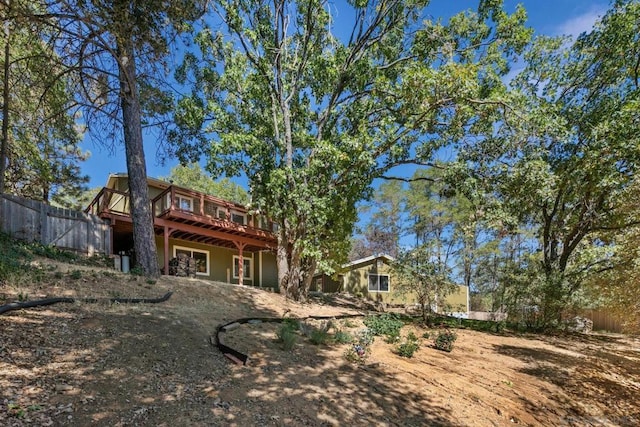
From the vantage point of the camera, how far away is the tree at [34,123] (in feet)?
23.5

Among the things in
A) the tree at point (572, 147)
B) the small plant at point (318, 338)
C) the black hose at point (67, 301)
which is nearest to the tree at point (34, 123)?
the black hose at point (67, 301)

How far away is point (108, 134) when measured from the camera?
357 inches

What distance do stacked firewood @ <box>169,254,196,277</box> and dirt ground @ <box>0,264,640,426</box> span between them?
18.9 feet

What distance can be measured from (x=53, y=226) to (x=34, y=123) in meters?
4.58

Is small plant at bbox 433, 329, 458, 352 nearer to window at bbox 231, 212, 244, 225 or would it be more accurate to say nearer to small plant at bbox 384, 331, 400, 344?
small plant at bbox 384, 331, 400, 344

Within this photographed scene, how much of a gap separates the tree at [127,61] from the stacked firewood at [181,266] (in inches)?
169

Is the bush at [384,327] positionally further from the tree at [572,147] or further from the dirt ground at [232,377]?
the tree at [572,147]

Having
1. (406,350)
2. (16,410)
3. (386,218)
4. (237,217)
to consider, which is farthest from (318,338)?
(386,218)

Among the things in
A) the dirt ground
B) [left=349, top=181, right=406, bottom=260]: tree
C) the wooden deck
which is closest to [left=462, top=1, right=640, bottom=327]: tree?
the dirt ground

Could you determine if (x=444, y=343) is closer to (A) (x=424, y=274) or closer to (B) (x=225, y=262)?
(A) (x=424, y=274)

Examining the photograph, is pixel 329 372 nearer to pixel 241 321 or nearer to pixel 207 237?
pixel 241 321

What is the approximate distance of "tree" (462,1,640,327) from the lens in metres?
8.80

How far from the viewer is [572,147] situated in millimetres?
10773

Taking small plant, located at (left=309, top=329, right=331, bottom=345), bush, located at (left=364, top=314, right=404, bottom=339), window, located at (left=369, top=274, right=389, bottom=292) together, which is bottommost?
window, located at (left=369, top=274, right=389, bottom=292)
